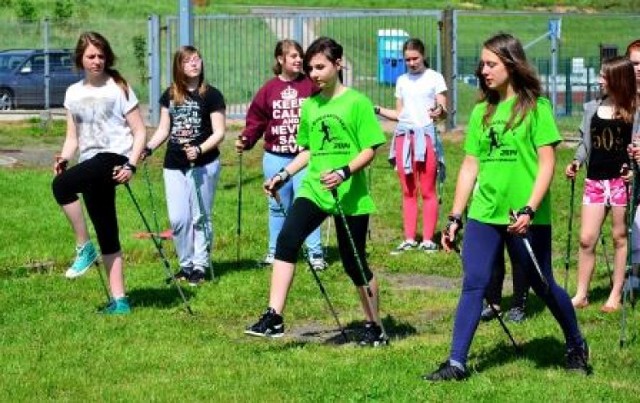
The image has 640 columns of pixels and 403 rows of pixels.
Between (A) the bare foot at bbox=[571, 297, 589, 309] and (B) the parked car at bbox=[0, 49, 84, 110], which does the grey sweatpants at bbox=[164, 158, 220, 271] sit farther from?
(B) the parked car at bbox=[0, 49, 84, 110]

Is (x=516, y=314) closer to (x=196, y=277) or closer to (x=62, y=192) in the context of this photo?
(x=196, y=277)

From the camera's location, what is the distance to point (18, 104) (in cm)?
3091

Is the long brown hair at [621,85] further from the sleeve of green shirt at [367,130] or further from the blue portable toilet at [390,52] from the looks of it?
the blue portable toilet at [390,52]

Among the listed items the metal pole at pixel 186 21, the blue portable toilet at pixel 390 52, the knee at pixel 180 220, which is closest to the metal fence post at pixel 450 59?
the blue portable toilet at pixel 390 52

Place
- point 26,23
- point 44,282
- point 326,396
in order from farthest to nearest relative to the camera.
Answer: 1. point 26,23
2. point 44,282
3. point 326,396

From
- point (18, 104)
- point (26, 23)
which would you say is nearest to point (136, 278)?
point (18, 104)

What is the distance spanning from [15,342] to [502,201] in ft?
11.6

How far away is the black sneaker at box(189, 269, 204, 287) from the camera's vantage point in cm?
1212

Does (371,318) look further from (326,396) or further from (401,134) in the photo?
(401,134)

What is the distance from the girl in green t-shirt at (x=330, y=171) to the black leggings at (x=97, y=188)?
5.14ft

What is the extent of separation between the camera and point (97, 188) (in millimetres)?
10445

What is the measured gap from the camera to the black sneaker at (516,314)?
10.3 metres

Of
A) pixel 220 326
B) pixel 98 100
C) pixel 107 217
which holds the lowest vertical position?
pixel 220 326

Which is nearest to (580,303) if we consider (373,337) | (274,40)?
(373,337)
